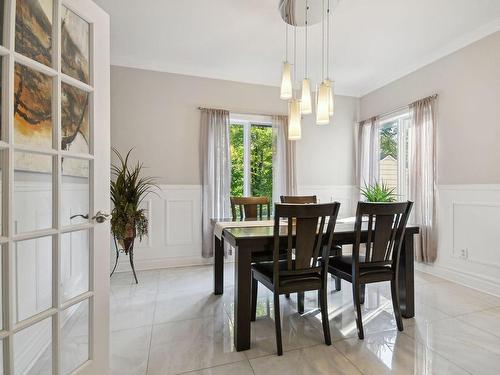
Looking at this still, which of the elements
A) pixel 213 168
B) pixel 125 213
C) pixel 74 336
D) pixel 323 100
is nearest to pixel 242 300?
pixel 74 336

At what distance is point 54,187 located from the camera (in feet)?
4.13

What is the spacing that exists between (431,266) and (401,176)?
1.26 m

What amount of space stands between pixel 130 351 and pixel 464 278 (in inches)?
132

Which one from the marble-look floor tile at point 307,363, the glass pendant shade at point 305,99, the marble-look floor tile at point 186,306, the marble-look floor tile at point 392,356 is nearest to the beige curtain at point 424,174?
the marble-look floor tile at point 392,356

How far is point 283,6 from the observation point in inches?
91.4

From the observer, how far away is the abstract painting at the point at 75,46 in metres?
1.32

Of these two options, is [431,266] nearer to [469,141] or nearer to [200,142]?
[469,141]

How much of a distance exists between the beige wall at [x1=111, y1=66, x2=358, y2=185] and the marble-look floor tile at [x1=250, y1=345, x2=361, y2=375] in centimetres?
256

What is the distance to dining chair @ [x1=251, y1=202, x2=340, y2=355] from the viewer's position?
5.63ft

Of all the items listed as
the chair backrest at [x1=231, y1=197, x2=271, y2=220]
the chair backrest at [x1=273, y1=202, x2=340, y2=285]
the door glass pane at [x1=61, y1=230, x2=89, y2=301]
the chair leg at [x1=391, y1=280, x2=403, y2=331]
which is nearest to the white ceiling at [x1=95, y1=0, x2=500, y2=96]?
the chair backrest at [x1=231, y1=197, x2=271, y2=220]

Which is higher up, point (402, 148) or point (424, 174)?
point (402, 148)

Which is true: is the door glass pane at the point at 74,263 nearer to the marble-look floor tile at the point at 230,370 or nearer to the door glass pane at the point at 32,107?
the door glass pane at the point at 32,107

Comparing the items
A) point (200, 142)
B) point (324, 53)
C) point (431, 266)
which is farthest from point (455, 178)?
point (200, 142)

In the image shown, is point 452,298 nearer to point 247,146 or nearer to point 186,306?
point 186,306
